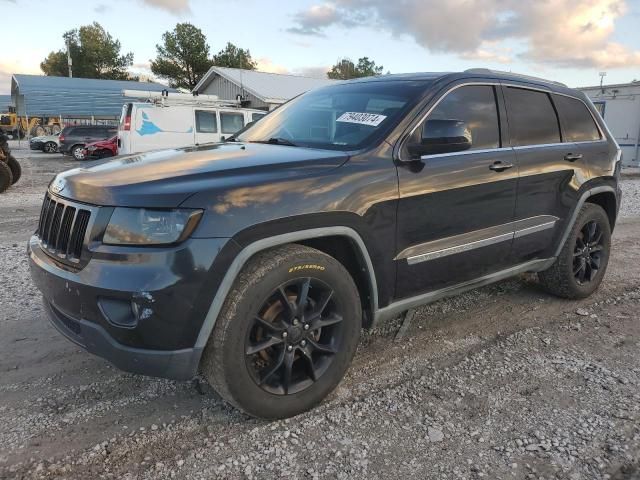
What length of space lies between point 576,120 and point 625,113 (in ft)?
66.0

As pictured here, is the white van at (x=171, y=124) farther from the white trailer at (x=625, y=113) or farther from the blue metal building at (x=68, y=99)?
the blue metal building at (x=68, y=99)

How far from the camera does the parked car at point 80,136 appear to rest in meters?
24.0

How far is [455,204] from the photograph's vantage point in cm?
319

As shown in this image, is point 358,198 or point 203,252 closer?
point 203,252

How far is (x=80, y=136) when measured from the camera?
24.5m

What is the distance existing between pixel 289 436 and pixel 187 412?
0.60m

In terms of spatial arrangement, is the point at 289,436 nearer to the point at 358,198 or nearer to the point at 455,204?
the point at 358,198

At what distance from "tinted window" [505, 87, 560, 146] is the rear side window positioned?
0.13m

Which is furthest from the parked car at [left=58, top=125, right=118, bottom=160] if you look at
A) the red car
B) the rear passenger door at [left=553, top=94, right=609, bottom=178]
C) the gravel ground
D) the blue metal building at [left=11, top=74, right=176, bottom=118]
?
the rear passenger door at [left=553, top=94, right=609, bottom=178]

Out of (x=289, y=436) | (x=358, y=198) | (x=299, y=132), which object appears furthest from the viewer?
(x=299, y=132)

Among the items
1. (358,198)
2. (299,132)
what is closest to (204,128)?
(299,132)

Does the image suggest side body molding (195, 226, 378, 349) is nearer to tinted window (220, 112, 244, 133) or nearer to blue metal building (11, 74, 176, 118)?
tinted window (220, 112, 244, 133)

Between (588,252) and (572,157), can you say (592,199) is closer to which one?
(588,252)

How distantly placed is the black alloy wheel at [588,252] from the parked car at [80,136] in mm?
23644
